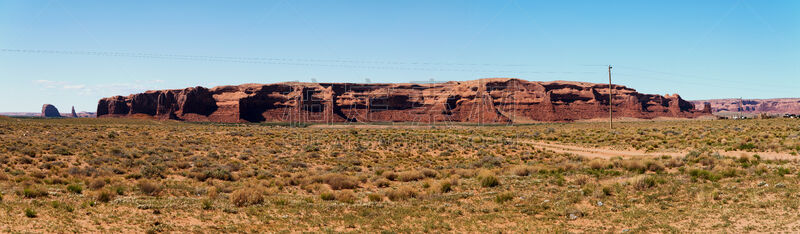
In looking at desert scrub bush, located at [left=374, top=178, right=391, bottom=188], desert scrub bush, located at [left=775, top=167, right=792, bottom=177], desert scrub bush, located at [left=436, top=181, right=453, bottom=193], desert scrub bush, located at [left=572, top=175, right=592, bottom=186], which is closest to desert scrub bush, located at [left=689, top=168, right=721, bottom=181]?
desert scrub bush, located at [left=775, top=167, right=792, bottom=177]

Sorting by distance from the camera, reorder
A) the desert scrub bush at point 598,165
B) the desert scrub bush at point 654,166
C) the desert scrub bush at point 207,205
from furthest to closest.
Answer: the desert scrub bush at point 598,165 → the desert scrub bush at point 654,166 → the desert scrub bush at point 207,205

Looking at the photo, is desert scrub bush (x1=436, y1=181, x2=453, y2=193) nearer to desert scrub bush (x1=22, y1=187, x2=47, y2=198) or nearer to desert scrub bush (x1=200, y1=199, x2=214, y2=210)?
desert scrub bush (x1=200, y1=199, x2=214, y2=210)

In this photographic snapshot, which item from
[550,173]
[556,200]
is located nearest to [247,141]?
[550,173]

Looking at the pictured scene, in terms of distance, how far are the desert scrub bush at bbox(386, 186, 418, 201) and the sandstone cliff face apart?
134 meters

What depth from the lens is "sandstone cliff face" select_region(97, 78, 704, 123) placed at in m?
158

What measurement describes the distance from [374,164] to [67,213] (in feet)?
62.6

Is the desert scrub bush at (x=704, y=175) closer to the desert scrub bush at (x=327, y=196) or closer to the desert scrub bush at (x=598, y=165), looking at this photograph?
the desert scrub bush at (x=598, y=165)

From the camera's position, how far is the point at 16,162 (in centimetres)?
2359

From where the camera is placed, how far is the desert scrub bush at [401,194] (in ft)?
52.4

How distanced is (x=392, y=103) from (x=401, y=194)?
15260cm

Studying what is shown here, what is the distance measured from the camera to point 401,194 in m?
16.0

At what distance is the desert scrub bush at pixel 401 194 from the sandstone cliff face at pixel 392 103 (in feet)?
438

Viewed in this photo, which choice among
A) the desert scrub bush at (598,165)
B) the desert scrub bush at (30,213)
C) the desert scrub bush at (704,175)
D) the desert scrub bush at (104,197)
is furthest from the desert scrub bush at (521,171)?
the desert scrub bush at (30,213)

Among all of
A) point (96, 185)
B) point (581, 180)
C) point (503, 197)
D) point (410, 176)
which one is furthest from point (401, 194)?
point (96, 185)
